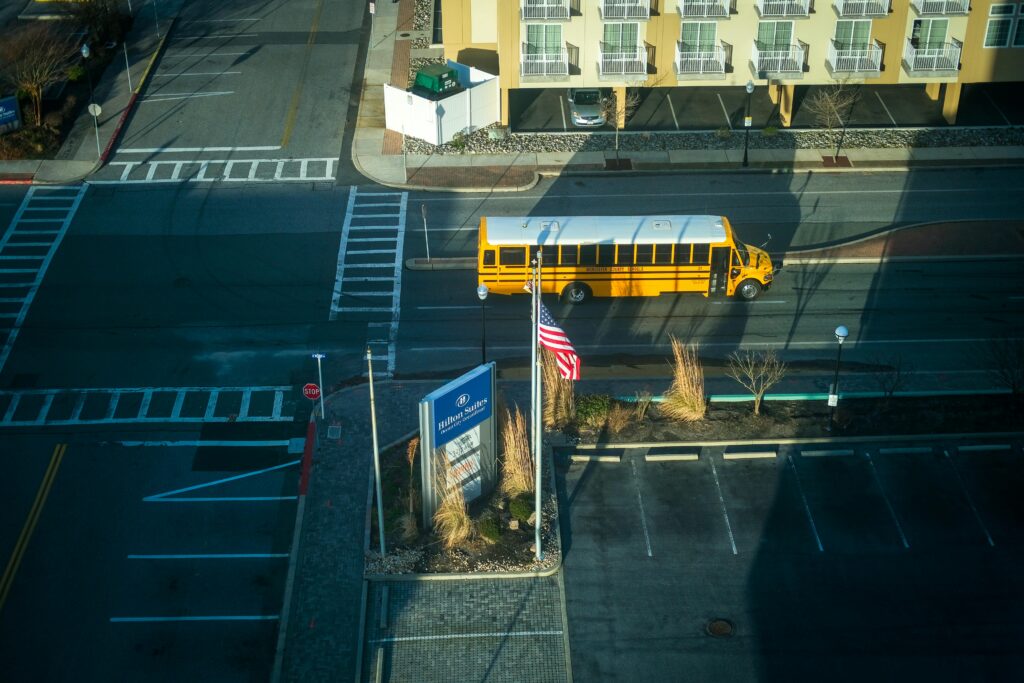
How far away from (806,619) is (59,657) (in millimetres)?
18690

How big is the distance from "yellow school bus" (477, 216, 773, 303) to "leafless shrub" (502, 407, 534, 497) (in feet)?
29.4

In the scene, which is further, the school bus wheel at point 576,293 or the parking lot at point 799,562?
the school bus wheel at point 576,293

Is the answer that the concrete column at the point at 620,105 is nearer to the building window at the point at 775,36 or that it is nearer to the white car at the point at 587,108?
the white car at the point at 587,108

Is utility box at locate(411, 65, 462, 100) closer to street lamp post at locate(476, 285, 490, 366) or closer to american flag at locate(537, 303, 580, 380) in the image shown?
street lamp post at locate(476, 285, 490, 366)

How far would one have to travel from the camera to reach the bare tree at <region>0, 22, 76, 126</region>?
5628 cm

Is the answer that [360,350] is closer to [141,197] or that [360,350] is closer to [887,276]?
[141,197]

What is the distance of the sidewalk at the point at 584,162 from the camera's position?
53094 mm

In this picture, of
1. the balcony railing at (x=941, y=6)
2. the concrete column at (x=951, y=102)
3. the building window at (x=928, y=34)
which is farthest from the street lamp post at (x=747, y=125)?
the concrete column at (x=951, y=102)

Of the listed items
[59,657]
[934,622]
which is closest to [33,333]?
[59,657]

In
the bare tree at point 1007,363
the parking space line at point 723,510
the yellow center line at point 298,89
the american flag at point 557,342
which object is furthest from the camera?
the yellow center line at point 298,89

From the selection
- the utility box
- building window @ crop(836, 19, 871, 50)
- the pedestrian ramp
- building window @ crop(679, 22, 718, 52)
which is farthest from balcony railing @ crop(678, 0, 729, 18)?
the pedestrian ramp

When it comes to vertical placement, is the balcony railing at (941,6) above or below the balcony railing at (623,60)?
above

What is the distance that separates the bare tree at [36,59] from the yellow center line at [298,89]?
10.8 meters

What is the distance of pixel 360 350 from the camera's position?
42.9m
